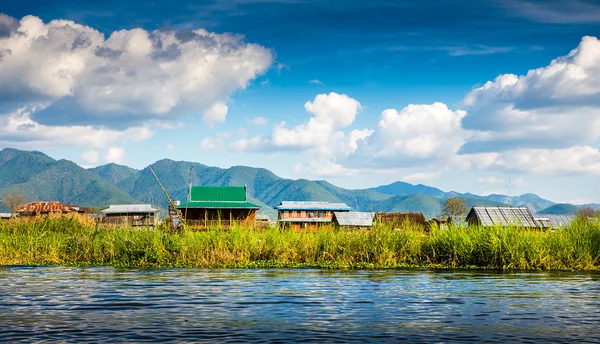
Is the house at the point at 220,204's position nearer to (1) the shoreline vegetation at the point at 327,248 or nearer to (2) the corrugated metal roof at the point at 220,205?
(2) the corrugated metal roof at the point at 220,205

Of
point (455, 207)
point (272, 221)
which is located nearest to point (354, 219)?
point (272, 221)

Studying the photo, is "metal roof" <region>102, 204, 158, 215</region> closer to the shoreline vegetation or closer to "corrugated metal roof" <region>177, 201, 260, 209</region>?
"corrugated metal roof" <region>177, 201, 260, 209</region>

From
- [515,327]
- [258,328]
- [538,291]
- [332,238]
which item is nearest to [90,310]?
[258,328]

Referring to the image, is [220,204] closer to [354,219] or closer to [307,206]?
[354,219]

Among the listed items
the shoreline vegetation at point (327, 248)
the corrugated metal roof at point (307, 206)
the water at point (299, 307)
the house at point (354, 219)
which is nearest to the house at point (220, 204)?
the house at point (354, 219)

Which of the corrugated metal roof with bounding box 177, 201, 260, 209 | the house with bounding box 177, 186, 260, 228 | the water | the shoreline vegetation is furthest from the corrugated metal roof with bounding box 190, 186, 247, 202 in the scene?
the water

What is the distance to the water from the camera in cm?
1298

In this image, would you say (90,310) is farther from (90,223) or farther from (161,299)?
(90,223)

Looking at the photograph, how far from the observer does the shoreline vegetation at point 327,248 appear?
94.1 feet

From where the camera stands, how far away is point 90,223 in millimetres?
42438

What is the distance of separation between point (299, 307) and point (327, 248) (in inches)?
559

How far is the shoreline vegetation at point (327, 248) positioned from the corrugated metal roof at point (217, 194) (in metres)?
41.6

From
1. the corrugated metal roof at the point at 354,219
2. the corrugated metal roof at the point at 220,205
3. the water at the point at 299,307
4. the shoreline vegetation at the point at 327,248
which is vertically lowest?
the water at the point at 299,307

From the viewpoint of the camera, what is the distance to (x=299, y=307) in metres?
16.8
